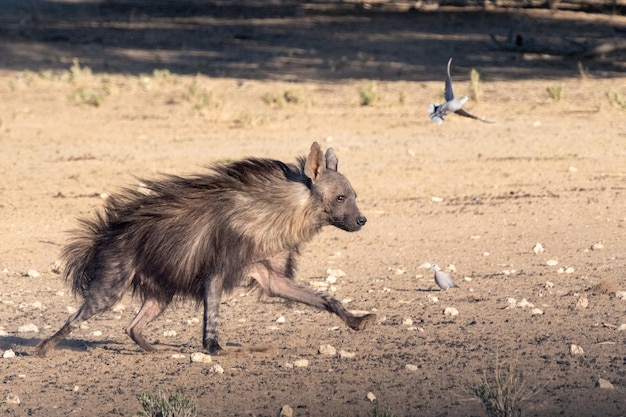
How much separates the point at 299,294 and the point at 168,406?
73.6 inches

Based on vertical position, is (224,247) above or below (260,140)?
above

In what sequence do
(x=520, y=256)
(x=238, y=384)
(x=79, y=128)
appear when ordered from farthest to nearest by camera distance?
(x=79, y=128) → (x=520, y=256) → (x=238, y=384)

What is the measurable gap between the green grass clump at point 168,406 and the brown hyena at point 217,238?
1238 millimetres

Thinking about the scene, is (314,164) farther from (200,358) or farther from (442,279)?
(442,279)

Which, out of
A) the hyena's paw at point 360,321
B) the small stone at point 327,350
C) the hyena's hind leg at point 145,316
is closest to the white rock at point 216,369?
the small stone at point 327,350

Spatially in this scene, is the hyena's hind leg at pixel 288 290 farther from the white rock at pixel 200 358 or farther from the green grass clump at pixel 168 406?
the green grass clump at pixel 168 406

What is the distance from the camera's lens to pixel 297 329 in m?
7.81

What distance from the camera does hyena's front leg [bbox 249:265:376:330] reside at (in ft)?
23.6

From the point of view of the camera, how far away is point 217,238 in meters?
7.18

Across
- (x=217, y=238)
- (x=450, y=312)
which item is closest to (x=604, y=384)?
(x=450, y=312)

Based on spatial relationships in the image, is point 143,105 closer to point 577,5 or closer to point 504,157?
point 504,157

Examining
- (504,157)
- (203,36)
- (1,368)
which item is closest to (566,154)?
(504,157)

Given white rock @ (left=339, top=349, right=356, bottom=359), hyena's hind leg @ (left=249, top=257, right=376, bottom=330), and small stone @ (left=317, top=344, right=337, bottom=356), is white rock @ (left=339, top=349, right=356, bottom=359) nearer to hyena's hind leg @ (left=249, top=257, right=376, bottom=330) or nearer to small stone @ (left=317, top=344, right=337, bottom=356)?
small stone @ (left=317, top=344, right=337, bottom=356)

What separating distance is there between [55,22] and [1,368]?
21.3 m
